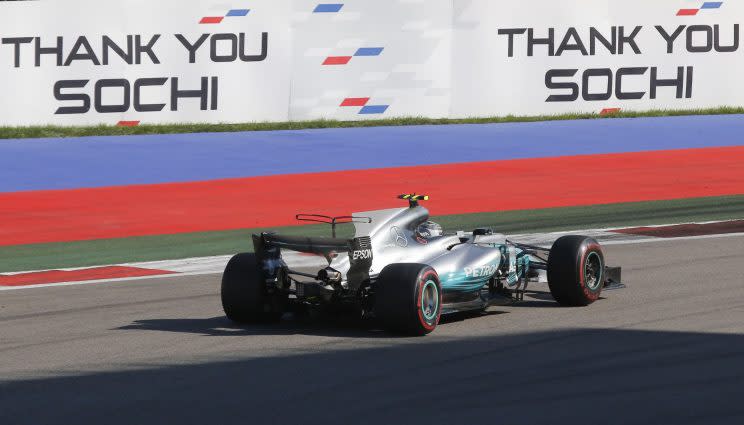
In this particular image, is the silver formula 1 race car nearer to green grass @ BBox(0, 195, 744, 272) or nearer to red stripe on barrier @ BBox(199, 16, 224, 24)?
green grass @ BBox(0, 195, 744, 272)

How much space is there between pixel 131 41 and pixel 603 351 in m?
14.3

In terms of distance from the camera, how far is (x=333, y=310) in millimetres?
9852

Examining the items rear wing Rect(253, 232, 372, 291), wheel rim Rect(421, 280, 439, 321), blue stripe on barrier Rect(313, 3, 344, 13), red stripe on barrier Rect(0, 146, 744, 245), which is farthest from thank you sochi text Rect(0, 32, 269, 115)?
wheel rim Rect(421, 280, 439, 321)

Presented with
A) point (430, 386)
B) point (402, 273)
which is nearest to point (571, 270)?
point (402, 273)

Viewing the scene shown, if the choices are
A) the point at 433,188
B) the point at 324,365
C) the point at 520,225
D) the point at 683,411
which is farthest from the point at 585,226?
the point at 683,411

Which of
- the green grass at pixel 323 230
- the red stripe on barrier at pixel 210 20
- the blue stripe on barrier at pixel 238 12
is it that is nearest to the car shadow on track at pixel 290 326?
the green grass at pixel 323 230

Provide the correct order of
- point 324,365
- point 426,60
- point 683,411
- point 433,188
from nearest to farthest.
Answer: point 683,411 < point 324,365 < point 433,188 < point 426,60

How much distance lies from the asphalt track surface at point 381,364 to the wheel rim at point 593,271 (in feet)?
0.66

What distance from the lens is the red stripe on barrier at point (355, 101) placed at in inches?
903

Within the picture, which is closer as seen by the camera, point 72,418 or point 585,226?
point 72,418

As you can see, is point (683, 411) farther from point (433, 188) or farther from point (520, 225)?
point (433, 188)

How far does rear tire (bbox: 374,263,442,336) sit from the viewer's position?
9234mm

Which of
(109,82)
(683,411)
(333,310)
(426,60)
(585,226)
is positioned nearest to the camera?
(683,411)

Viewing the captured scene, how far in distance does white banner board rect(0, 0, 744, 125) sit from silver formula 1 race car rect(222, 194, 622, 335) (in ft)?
39.2
